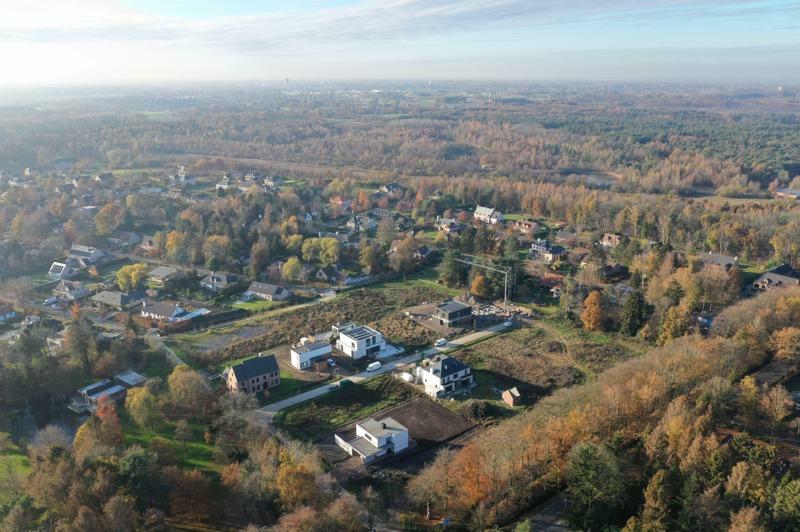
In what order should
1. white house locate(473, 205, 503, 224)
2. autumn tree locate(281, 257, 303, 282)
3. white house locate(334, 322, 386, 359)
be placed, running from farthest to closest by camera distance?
1. white house locate(473, 205, 503, 224)
2. autumn tree locate(281, 257, 303, 282)
3. white house locate(334, 322, 386, 359)

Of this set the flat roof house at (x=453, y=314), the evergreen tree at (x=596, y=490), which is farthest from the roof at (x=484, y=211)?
the evergreen tree at (x=596, y=490)

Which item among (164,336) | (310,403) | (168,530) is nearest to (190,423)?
(310,403)

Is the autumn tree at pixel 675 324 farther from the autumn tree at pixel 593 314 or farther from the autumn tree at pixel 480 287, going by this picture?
the autumn tree at pixel 480 287

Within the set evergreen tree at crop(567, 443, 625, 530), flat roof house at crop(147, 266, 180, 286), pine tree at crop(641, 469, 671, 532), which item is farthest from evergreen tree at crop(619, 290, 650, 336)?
flat roof house at crop(147, 266, 180, 286)

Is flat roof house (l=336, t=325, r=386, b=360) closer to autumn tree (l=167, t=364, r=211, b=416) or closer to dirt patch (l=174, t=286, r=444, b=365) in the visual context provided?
dirt patch (l=174, t=286, r=444, b=365)

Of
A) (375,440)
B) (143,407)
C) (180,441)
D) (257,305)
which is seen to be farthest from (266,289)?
(375,440)

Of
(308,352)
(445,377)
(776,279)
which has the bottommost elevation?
(445,377)

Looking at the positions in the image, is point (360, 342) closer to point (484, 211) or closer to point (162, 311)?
point (162, 311)

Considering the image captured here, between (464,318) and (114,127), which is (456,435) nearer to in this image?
(464,318)
